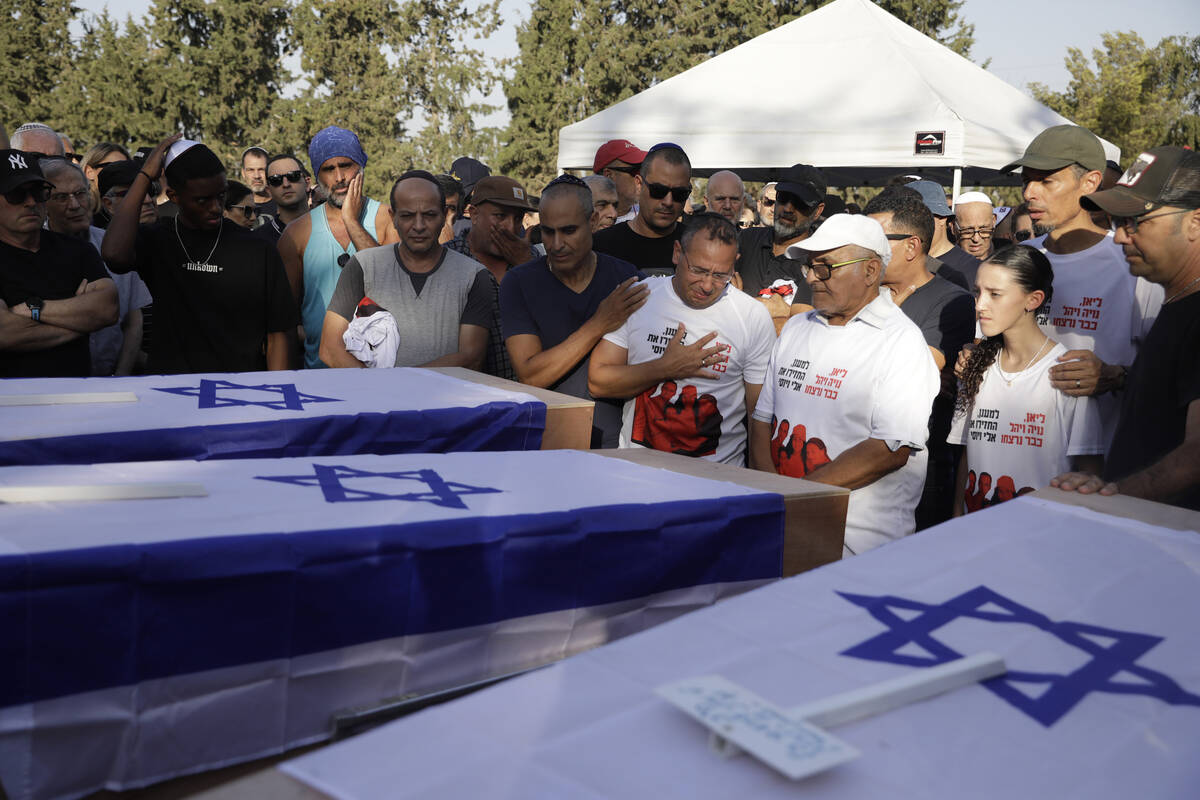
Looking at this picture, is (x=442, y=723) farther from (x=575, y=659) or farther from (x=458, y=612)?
(x=458, y=612)

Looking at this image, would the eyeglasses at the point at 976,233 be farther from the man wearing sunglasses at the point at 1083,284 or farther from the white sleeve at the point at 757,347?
the white sleeve at the point at 757,347

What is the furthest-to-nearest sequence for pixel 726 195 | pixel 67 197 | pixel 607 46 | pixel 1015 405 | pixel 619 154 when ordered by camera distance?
pixel 607 46
pixel 619 154
pixel 726 195
pixel 67 197
pixel 1015 405

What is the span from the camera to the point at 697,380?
10.2ft

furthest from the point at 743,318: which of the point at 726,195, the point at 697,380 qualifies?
the point at 726,195

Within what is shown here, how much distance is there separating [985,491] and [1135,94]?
28.3 metres

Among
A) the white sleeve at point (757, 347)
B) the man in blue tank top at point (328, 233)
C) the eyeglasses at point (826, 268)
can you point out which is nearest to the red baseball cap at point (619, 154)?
the man in blue tank top at point (328, 233)

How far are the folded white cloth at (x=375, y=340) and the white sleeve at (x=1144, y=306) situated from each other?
93.6 inches

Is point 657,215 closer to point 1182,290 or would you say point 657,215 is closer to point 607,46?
point 1182,290

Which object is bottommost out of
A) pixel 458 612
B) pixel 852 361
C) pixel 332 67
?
pixel 458 612

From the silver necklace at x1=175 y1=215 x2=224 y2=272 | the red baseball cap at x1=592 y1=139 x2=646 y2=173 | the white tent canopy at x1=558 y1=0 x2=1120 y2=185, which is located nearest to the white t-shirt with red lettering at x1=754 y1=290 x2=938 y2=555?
the silver necklace at x1=175 y1=215 x2=224 y2=272

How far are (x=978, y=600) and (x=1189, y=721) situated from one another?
0.31m

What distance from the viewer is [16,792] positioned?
1.21m

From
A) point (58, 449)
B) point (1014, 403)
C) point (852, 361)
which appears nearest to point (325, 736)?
point (58, 449)

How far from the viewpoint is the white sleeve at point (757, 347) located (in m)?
3.19
